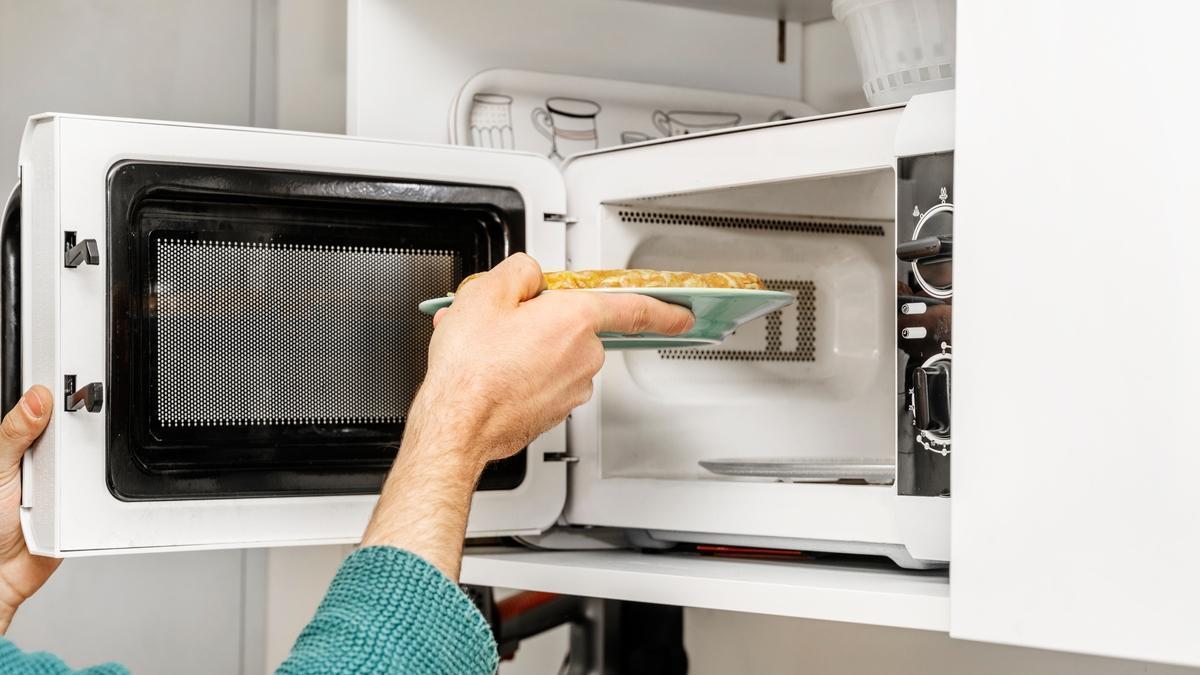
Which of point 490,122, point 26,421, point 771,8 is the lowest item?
point 26,421

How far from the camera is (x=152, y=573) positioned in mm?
1557

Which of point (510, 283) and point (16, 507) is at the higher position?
point (510, 283)

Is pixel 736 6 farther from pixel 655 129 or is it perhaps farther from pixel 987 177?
pixel 987 177

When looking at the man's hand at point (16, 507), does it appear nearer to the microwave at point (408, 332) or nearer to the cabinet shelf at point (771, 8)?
the microwave at point (408, 332)

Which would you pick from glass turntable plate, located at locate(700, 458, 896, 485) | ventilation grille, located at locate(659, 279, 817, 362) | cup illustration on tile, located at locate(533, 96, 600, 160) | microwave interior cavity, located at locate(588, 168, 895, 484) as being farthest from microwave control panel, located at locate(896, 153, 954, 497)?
cup illustration on tile, located at locate(533, 96, 600, 160)

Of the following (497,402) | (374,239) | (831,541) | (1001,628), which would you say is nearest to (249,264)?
(374,239)

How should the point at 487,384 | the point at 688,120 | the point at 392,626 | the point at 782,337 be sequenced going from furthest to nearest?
1. the point at 688,120
2. the point at 782,337
3. the point at 487,384
4. the point at 392,626

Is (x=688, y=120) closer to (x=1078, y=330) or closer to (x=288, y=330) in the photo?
(x=288, y=330)

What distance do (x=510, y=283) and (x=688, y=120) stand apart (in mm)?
594

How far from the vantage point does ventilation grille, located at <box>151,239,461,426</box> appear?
3.12 feet

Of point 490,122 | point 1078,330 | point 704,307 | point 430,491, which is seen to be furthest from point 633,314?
point 490,122

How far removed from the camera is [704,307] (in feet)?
2.96

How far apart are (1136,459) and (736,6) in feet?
2.89

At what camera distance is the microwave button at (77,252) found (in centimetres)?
89
